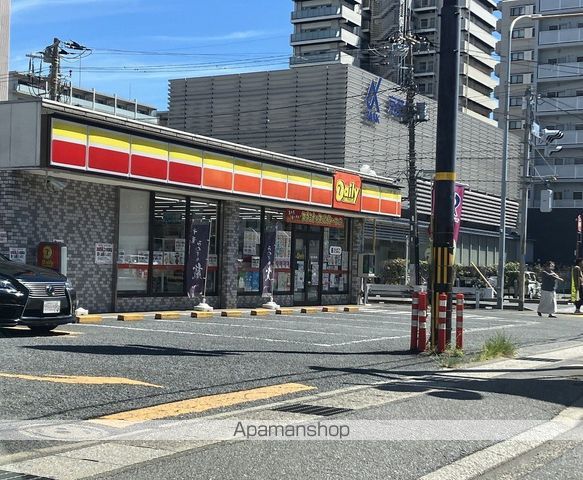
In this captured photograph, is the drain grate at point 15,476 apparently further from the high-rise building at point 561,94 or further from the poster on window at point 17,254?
the high-rise building at point 561,94

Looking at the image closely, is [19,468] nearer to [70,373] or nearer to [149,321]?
[70,373]

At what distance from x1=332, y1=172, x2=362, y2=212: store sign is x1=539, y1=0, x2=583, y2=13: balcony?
174ft

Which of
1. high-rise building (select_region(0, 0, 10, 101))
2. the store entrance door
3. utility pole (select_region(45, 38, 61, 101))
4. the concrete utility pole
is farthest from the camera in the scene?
utility pole (select_region(45, 38, 61, 101))

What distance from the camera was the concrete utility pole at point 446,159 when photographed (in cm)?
1322

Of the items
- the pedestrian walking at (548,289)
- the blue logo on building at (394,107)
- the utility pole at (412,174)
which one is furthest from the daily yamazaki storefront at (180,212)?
the blue logo on building at (394,107)

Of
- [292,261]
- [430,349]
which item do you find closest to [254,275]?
[292,261]

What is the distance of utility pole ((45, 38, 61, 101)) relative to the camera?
119ft

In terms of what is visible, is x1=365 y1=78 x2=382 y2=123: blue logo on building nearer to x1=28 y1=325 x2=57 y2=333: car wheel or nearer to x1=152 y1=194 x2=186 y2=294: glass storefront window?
x1=152 y1=194 x2=186 y2=294: glass storefront window

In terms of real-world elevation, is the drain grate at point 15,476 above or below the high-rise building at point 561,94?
below

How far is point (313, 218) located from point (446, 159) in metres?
11.8

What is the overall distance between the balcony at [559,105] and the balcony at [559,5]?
26.6ft

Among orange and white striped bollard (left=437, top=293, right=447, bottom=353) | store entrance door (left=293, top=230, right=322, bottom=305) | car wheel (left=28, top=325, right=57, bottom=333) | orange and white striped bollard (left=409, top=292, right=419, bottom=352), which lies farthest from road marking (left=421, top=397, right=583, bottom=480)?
store entrance door (left=293, top=230, right=322, bottom=305)

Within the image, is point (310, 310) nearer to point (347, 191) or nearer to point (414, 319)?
point (347, 191)

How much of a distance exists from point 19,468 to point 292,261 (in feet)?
61.9
